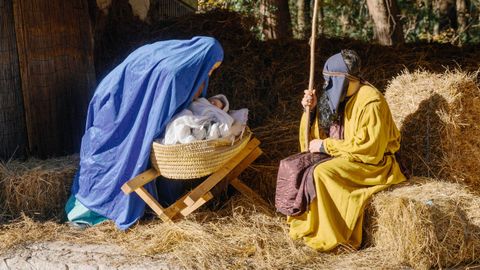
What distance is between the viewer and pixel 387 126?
546 cm

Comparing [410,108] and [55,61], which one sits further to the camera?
[55,61]

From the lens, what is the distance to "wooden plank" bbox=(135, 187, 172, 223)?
5.77 m

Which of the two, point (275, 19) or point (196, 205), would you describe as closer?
point (196, 205)

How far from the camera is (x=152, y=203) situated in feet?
18.9

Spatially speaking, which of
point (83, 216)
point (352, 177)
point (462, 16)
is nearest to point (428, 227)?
point (352, 177)

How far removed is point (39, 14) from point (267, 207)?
2774 mm

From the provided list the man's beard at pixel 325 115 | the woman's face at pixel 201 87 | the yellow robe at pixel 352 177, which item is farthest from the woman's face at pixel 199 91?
the yellow robe at pixel 352 177

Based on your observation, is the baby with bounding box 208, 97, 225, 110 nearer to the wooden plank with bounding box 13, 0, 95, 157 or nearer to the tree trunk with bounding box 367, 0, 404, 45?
the wooden plank with bounding box 13, 0, 95, 157

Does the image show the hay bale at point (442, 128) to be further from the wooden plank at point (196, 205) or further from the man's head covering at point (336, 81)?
the wooden plank at point (196, 205)

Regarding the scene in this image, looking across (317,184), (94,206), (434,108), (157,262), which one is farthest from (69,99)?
(434,108)

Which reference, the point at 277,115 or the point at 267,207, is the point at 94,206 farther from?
the point at 277,115

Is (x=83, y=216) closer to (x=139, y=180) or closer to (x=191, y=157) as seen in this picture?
(x=139, y=180)

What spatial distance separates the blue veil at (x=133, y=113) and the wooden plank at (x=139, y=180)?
6cm

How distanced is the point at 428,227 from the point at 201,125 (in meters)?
1.82
